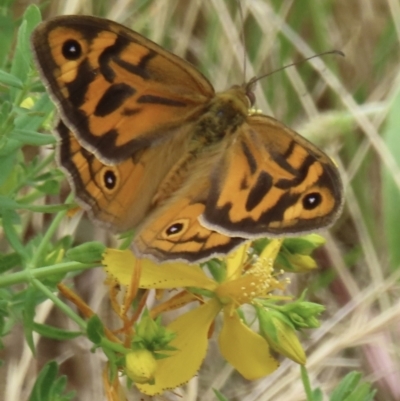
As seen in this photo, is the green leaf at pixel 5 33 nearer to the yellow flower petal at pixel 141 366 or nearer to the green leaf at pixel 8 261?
the green leaf at pixel 8 261

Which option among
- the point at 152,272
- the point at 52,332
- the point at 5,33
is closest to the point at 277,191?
the point at 152,272

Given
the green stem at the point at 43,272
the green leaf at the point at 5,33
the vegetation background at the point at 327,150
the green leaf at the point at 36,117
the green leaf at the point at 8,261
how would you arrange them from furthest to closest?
1. the vegetation background at the point at 327,150
2. the green leaf at the point at 5,33
3. the green leaf at the point at 8,261
4. the green leaf at the point at 36,117
5. the green stem at the point at 43,272

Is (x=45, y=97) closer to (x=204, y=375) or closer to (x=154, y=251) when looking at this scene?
(x=154, y=251)

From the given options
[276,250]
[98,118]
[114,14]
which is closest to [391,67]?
[114,14]

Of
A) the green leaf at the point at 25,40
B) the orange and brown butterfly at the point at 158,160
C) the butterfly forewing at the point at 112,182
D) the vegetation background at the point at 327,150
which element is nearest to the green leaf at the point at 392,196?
the vegetation background at the point at 327,150

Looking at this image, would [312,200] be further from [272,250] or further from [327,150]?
[327,150]

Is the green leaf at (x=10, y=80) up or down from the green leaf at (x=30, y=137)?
up

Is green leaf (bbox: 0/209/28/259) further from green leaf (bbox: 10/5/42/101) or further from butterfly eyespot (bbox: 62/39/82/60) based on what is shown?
butterfly eyespot (bbox: 62/39/82/60)
